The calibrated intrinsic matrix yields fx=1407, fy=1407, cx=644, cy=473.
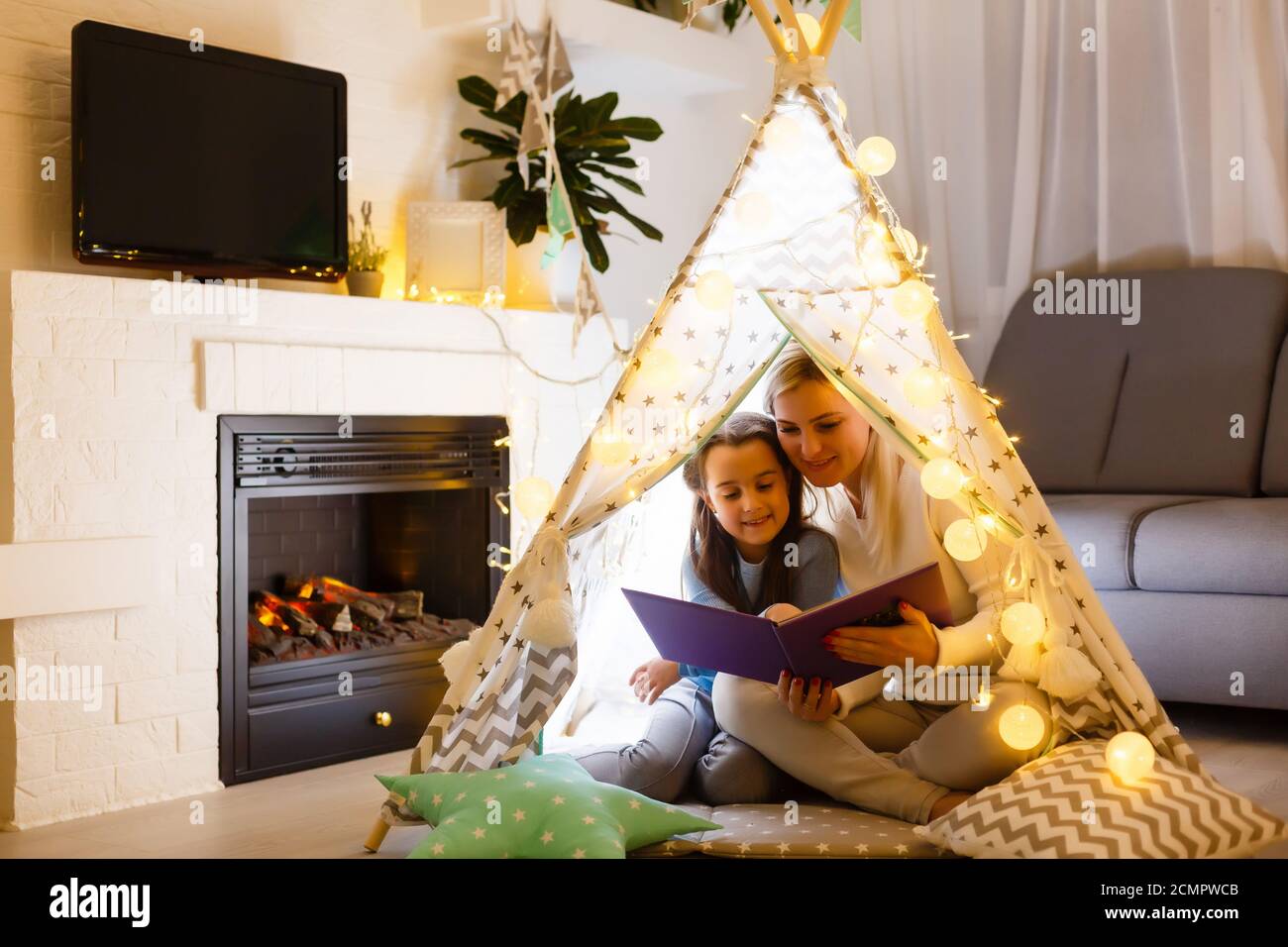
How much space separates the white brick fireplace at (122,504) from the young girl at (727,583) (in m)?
1.02

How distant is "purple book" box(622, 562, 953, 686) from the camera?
216 centimetres

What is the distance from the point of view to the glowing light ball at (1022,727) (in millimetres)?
2254

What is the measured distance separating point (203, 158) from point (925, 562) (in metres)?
1.84

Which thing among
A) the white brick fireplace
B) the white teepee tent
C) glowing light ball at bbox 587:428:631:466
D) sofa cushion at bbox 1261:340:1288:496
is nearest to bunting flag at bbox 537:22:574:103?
the white brick fireplace

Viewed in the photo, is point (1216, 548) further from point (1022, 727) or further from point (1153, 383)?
point (1022, 727)

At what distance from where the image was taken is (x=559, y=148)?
149 inches

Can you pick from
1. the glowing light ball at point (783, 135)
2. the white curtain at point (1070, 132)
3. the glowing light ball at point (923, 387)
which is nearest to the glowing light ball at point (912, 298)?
the glowing light ball at point (923, 387)

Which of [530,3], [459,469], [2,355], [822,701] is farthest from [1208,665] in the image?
[2,355]

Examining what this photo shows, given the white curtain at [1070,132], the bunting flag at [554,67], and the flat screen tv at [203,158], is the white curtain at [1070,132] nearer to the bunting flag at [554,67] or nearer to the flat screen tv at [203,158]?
the bunting flag at [554,67]

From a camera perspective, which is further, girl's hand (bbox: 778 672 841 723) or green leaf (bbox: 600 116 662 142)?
green leaf (bbox: 600 116 662 142)

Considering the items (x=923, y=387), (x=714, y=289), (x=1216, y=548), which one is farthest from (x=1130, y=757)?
(x=1216, y=548)

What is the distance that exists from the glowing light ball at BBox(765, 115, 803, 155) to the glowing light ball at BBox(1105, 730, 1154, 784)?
113cm

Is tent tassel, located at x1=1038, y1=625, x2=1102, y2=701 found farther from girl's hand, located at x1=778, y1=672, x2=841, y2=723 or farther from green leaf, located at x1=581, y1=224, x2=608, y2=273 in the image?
green leaf, located at x1=581, y1=224, x2=608, y2=273

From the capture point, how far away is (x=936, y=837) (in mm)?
2182
